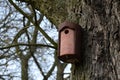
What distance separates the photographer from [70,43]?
55.3 inches

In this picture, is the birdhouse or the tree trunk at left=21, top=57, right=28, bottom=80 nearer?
the birdhouse

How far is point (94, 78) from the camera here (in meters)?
1.35

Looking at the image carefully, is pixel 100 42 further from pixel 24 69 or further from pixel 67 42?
pixel 24 69

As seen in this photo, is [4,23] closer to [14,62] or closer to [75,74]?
[14,62]

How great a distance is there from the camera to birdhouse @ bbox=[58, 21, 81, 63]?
138cm

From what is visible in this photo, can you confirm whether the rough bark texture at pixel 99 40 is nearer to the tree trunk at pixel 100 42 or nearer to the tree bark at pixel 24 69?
the tree trunk at pixel 100 42

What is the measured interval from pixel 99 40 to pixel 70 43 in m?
0.12

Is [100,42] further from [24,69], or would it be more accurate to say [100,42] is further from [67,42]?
[24,69]

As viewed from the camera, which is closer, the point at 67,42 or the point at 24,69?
the point at 67,42

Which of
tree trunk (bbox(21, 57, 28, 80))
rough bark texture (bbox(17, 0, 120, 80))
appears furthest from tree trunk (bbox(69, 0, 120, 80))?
tree trunk (bbox(21, 57, 28, 80))

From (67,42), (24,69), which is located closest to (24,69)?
(24,69)

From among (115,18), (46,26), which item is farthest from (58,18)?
(115,18)

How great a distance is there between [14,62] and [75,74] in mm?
4738

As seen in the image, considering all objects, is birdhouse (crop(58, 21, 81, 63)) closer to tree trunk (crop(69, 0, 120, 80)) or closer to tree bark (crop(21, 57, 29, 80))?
tree trunk (crop(69, 0, 120, 80))
